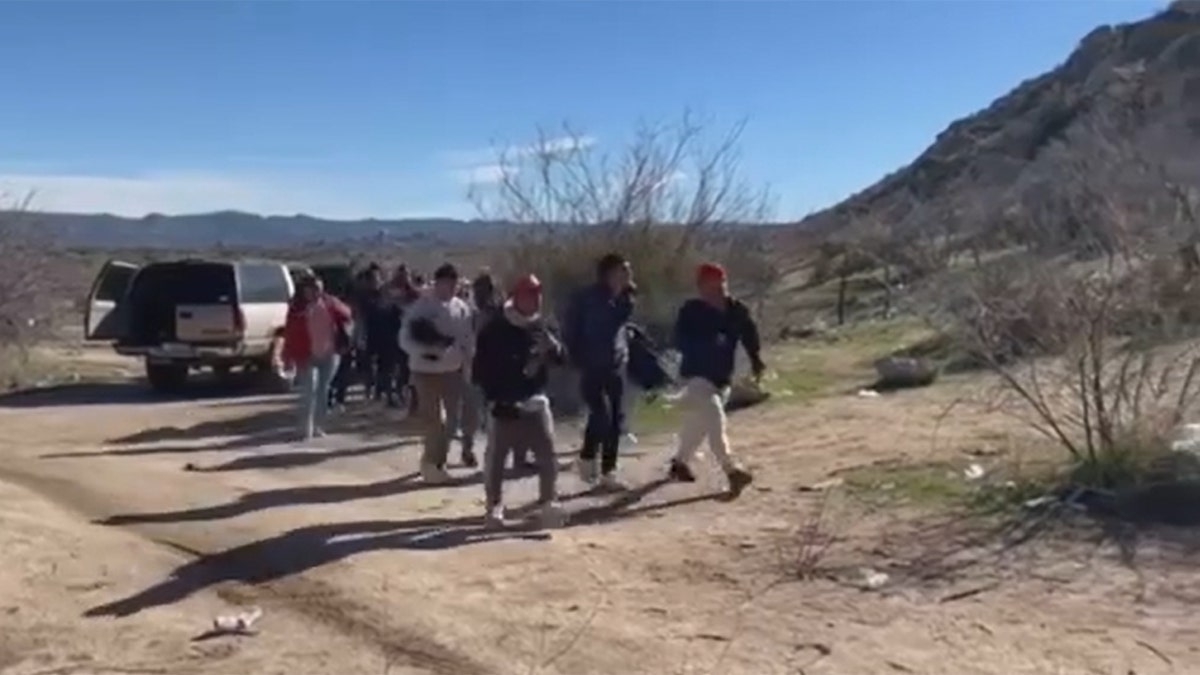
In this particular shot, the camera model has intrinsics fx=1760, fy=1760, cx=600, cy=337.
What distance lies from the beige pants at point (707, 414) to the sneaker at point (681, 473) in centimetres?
38

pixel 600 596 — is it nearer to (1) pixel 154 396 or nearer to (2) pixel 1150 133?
(2) pixel 1150 133

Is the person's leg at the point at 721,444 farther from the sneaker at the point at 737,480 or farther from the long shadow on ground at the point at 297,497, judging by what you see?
the long shadow on ground at the point at 297,497

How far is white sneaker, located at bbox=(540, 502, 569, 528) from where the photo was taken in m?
10.8

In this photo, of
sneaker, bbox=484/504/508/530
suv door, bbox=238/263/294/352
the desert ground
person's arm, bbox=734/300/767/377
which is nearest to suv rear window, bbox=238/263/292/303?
suv door, bbox=238/263/294/352

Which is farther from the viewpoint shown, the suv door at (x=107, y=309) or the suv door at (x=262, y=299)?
the suv door at (x=107, y=309)

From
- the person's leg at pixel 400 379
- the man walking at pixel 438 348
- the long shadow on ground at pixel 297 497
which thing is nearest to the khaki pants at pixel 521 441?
the man walking at pixel 438 348

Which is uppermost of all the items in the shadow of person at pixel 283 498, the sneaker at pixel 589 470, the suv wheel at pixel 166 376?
the sneaker at pixel 589 470

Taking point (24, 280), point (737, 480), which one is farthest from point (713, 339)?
point (24, 280)

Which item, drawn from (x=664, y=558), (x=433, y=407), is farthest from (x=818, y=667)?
(x=433, y=407)

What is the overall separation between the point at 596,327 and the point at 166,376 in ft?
45.9

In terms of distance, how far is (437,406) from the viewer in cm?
1283

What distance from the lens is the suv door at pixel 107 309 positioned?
24312 mm

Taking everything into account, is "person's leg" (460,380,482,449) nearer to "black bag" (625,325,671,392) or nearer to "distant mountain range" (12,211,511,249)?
"black bag" (625,325,671,392)

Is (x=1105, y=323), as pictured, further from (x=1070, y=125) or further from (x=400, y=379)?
(x=1070, y=125)
